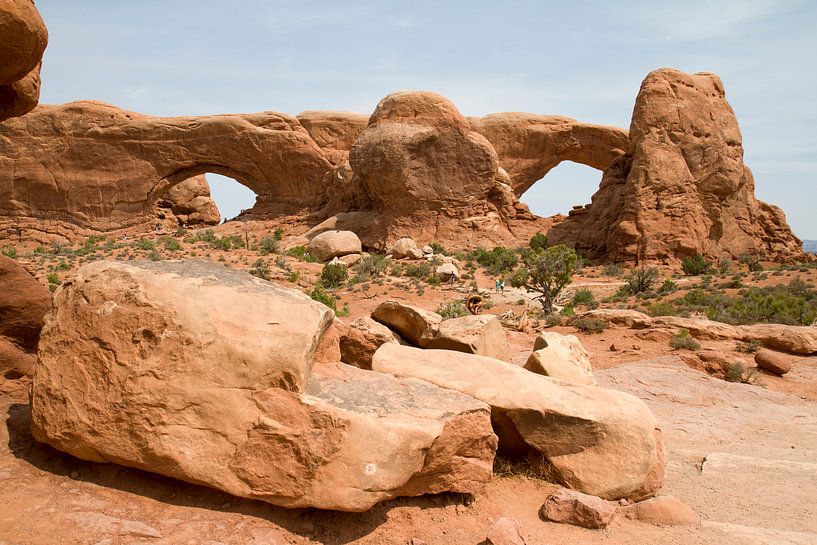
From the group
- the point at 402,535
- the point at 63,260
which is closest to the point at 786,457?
the point at 402,535

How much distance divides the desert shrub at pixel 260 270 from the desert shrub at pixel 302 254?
9.04ft

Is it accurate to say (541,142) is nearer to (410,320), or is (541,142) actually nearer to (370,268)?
(370,268)

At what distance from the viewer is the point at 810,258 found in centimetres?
2247

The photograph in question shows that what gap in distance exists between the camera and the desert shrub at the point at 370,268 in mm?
17947

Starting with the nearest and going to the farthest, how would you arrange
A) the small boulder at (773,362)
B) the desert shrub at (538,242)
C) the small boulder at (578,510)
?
the small boulder at (578,510) < the small boulder at (773,362) < the desert shrub at (538,242)

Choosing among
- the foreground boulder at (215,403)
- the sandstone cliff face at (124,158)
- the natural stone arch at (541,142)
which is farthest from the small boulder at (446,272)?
the foreground boulder at (215,403)

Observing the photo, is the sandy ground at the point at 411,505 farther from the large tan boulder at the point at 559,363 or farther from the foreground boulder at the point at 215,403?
the large tan boulder at the point at 559,363

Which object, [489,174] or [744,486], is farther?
[489,174]

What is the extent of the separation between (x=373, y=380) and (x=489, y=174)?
20024 mm

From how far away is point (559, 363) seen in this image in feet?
19.2

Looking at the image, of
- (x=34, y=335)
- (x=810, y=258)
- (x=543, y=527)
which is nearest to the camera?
(x=543, y=527)

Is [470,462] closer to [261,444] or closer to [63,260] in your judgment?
[261,444]

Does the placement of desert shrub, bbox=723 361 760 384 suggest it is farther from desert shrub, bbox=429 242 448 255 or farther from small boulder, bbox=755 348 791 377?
desert shrub, bbox=429 242 448 255

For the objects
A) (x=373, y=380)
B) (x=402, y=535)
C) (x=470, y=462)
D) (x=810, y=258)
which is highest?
(x=810, y=258)
